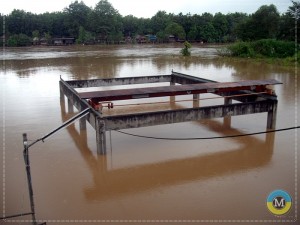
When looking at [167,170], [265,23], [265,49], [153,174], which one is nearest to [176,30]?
[265,23]

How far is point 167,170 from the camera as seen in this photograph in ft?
26.2

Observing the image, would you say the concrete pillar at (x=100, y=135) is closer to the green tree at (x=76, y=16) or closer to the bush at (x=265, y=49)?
the bush at (x=265, y=49)

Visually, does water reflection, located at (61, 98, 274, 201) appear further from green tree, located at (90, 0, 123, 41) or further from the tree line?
green tree, located at (90, 0, 123, 41)

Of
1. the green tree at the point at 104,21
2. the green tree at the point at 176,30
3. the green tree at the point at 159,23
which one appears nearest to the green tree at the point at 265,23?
the green tree at the point at 176,30

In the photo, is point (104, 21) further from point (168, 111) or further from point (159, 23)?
point (168, 111)

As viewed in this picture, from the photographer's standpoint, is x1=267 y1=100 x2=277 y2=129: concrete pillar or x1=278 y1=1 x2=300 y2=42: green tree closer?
x1=267 y1=100 x2=277 y2=129: concrete pillar

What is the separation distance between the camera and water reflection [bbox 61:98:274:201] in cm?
726

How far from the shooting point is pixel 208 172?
26.2 ft

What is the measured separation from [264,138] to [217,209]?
4568 millimetres

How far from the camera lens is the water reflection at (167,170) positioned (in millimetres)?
7262

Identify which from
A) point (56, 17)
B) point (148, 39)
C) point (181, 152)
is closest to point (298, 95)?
point (181, 152)

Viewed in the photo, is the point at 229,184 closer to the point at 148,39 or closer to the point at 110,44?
the point at 110,44

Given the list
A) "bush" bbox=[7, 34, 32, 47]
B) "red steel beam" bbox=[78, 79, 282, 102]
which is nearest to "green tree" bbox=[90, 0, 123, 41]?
"bush" bbox=[7, 34, 32, 47]

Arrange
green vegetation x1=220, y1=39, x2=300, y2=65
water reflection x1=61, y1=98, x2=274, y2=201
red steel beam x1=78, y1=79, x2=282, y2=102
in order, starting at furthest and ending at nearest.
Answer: green vegetation x1=220, y1=39, x2=300, y2=65
red steel beam x1=78, y1=79, x2=282, y2=102
water reflection x1=61, y1=98, x2=274, y2=201
